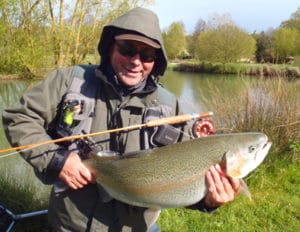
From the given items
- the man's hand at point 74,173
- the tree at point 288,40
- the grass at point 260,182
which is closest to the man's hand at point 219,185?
the man's hand at point 74,173

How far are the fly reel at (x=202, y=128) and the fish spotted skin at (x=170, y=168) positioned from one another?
0.48m

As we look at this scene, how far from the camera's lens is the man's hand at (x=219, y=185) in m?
2.18

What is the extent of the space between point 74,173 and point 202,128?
1081 millimetres

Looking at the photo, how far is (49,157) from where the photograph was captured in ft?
7.23

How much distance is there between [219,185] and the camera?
219 cm

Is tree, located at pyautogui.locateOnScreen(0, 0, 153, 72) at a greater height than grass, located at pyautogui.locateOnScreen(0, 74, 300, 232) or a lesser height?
greater

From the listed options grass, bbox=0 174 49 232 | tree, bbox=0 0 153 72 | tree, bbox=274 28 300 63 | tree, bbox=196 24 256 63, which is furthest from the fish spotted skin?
tree, bbox=196 24 256 63

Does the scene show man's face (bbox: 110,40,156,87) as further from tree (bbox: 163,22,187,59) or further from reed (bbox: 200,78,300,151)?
tree (bbox: 163,22,187,59)

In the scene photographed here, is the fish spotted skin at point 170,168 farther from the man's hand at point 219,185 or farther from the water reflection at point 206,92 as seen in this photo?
the water reflection at point 206,92

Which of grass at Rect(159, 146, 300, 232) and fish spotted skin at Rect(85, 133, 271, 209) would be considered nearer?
fish spotted skin at Rect(85, 133, 271, 209)

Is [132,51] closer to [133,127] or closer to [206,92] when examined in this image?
[133,127]

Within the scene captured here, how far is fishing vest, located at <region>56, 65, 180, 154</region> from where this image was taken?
2.30 metres

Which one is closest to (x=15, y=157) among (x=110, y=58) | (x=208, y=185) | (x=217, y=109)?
(x=217, y=109)

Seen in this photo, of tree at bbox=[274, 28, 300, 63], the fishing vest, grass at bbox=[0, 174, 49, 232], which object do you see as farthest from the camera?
tree at bbox=[274, 28, 300, 63]
